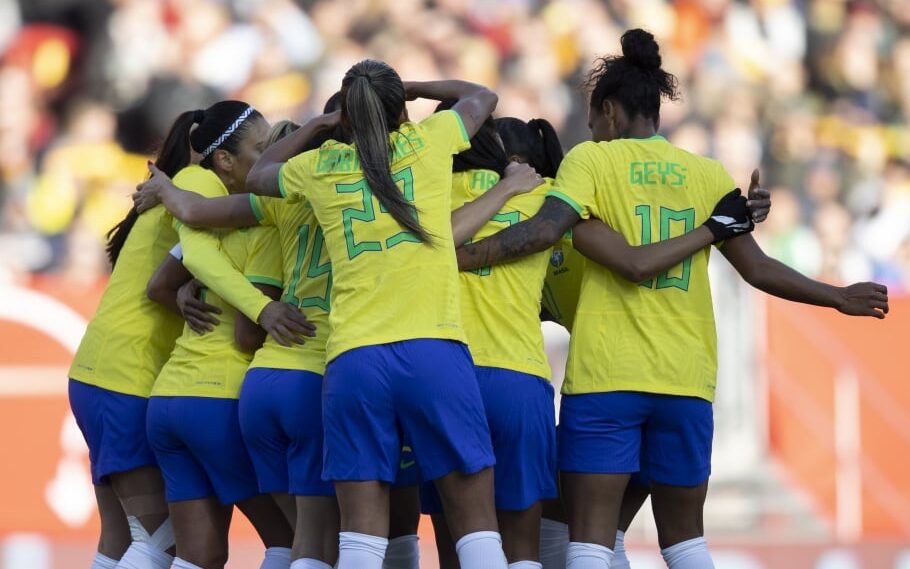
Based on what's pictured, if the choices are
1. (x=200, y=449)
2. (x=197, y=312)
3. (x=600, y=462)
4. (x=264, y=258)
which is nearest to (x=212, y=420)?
(x=200, y=449)

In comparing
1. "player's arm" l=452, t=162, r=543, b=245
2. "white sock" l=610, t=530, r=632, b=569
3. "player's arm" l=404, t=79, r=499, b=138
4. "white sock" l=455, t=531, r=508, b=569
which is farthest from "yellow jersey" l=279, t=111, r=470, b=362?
"white sock" l=610, t=530, r=632, b=569

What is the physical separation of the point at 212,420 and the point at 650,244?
168 centimetres

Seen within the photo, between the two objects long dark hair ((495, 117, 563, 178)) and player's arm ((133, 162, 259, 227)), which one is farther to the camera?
long dark hair ((495, 117, 563, 178))

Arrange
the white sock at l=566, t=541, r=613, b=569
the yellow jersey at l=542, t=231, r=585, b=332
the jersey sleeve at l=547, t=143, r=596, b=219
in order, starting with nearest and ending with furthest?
the white sock at l=566, t=541, r=613, b=569 → the jersey sleeve at l=547, t=143, r=596, b=219 → the yellow jersey at l=542, t=231, r=585, b=332

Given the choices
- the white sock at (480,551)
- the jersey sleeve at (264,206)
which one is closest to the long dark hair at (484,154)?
the jersey sleeve at (264,206)

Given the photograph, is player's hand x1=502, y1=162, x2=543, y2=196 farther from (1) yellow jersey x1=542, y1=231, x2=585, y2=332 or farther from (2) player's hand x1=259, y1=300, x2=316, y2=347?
(2) player's hand x1=259, y1=300, x2=316, y2=347

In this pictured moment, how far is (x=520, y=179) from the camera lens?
4.78 meters

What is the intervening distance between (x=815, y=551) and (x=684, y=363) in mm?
4868

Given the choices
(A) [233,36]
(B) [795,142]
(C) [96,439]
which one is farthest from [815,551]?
(A) [233,36]

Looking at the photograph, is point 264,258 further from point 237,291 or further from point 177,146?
point 177,146

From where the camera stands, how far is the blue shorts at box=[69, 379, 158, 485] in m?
5.28

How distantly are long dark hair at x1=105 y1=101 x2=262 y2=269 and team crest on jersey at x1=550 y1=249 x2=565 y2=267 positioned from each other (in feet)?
4.16

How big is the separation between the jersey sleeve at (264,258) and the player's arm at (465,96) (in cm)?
77

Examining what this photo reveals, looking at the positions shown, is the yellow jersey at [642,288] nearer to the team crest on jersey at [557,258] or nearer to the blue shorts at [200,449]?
the team crest on jersey at [557,258]
